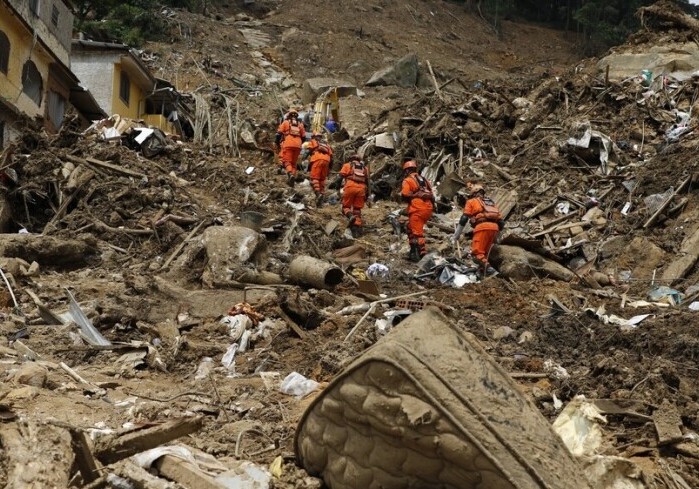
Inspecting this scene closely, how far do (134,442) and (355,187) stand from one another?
31.8 feet

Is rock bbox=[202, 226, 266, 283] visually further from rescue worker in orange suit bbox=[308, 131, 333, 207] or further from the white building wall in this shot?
the white building wall

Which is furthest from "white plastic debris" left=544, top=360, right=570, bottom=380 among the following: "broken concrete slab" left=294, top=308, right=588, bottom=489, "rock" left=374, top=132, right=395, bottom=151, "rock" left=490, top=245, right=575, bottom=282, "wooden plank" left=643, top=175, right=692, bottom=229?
"rock" left=374, top=132, right=395, bottom=151

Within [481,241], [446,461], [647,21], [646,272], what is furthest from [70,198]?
[647,21]

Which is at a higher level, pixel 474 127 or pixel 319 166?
pixel 474 127

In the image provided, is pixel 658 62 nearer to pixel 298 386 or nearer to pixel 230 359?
pixel 230 359

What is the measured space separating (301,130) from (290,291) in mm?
7703

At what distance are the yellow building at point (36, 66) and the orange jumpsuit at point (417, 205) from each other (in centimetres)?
980

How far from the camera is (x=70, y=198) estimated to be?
12891 millimetres

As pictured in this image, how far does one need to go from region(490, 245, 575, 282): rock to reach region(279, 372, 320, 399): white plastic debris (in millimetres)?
5842

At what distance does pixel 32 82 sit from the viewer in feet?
66.7

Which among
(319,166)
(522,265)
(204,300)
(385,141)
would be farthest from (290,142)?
(204,300)

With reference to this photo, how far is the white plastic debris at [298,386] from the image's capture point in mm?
5871

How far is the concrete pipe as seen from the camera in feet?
31.7

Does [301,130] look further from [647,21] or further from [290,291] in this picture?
[647,21]
